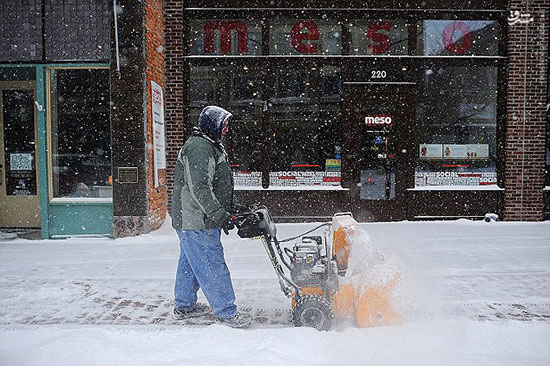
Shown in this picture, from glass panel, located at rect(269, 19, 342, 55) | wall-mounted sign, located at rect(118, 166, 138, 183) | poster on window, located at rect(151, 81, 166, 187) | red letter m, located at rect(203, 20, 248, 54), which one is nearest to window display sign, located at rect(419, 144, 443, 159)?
glass panel, located at rect(269, 19, 342, 55)

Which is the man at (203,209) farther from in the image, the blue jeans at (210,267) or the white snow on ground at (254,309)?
the white snow on ground at (254,309)

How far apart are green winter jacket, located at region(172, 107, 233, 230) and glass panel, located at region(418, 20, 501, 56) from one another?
23.4ft

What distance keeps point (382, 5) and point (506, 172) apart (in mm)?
4342

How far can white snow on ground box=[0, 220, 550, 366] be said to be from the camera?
3730 millimetres

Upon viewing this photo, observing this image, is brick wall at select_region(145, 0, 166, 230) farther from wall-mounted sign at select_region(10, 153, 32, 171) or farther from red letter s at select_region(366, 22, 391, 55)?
red letter s at select_region(366, 22, 391, 55)

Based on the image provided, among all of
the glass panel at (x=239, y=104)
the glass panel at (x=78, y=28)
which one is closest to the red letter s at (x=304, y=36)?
the glass panel at (x=239, y=104)

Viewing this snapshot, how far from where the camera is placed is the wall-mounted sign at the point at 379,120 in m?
9.81

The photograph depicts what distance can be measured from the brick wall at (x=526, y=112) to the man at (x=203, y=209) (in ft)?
25.0

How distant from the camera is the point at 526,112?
385 inches

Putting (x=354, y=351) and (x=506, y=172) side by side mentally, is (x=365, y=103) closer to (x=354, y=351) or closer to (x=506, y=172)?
(x=506, y=172)

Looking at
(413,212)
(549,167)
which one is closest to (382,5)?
(413,212)

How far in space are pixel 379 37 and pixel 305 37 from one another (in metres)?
1.54

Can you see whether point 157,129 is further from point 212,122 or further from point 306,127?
point 212,122

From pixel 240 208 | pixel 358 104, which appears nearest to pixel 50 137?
pixel 240 208
